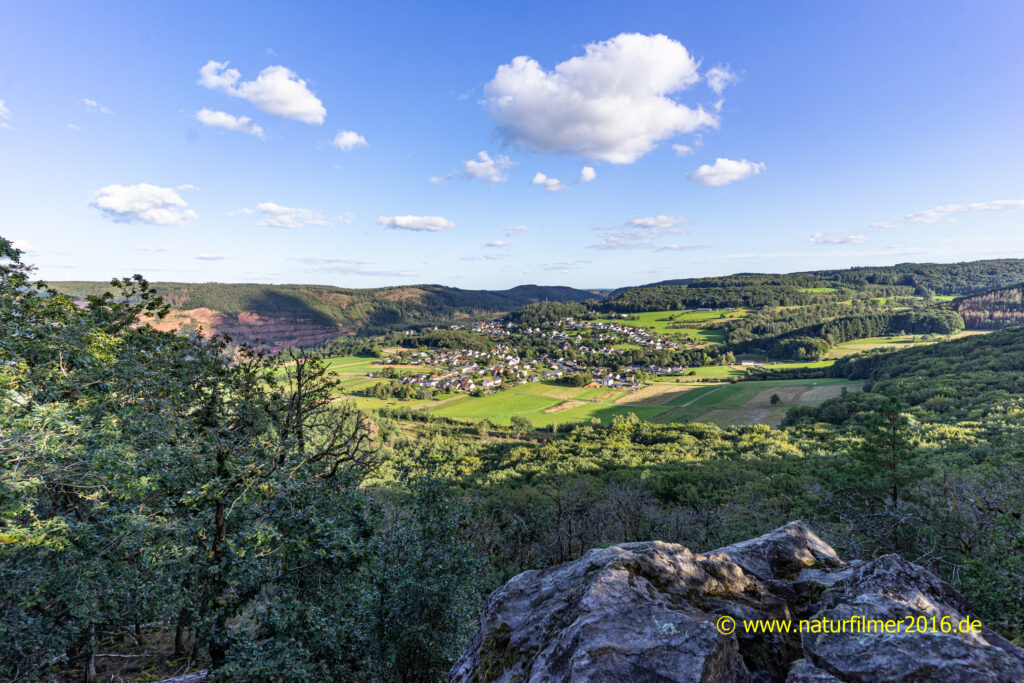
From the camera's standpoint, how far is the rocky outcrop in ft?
14.0

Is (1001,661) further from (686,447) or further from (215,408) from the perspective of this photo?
(686,447)

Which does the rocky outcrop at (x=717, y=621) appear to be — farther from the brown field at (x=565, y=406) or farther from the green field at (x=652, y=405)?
the brown field at (x=565, y=406)

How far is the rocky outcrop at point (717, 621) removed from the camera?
427cm

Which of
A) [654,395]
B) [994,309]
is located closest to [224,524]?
[654,395]

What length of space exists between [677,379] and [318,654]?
129 metres

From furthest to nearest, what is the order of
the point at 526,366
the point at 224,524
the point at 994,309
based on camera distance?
the point at 526,366 < the point at 994,309 < the point at 224,524

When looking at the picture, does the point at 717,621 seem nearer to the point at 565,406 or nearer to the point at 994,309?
the point at 565,406

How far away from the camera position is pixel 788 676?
442 cm

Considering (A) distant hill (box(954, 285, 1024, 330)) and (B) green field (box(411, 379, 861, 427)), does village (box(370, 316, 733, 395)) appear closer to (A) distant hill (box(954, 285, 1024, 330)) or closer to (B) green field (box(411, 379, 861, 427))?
(B) green field (box(411, 379, 861, 427))

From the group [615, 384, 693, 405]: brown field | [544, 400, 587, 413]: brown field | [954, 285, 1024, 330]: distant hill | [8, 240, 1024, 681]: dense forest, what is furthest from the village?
[8, 240, 1024, 681]: dense forest

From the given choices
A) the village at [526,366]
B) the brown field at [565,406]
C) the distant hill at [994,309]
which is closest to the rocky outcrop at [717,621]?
the brown field at [565,406]

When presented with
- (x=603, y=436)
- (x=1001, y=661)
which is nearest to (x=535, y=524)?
(x=1001, y=661)

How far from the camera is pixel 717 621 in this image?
5.12m

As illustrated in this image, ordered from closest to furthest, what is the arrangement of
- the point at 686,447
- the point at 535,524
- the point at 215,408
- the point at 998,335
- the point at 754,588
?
the point at 754,588 < the point at 215,408 < the point at 535,524 < the point at 686,447 < the point at 998,335
